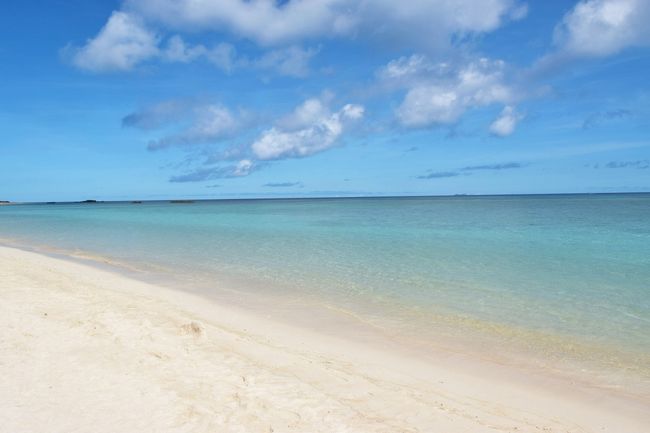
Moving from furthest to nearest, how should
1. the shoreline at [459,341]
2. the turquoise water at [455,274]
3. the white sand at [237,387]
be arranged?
the turquoise water at [455,274] → the shoreline at [459,341] → the white sand at [237,387]

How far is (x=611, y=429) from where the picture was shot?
5453 millimetres

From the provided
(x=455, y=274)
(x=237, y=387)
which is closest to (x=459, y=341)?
(x=237, y=387)

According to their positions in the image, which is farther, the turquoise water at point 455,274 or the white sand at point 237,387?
the turquoise water at point 455,274

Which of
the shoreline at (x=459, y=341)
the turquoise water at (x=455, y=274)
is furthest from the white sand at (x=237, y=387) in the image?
the turquoise water at (x=455, y=274)

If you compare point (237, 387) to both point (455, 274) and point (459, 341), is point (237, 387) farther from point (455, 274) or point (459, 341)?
point (455, 274)

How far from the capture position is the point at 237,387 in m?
5.69

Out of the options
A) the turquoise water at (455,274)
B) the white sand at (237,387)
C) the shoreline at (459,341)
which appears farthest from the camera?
the turquoise water at (455,274)

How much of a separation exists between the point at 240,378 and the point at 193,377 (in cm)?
59

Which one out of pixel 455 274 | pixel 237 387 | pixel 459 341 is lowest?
pixel 459 341

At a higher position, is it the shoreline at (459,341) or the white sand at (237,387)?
the white sand at (237,387)

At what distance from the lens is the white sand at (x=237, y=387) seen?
4863 mm

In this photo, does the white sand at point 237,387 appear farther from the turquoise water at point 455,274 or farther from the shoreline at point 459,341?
the turquoise water at point 455,274

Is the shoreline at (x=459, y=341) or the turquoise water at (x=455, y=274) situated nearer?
the shoreline at (x=459, y=341)

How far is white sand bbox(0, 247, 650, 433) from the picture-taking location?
16.0ft
